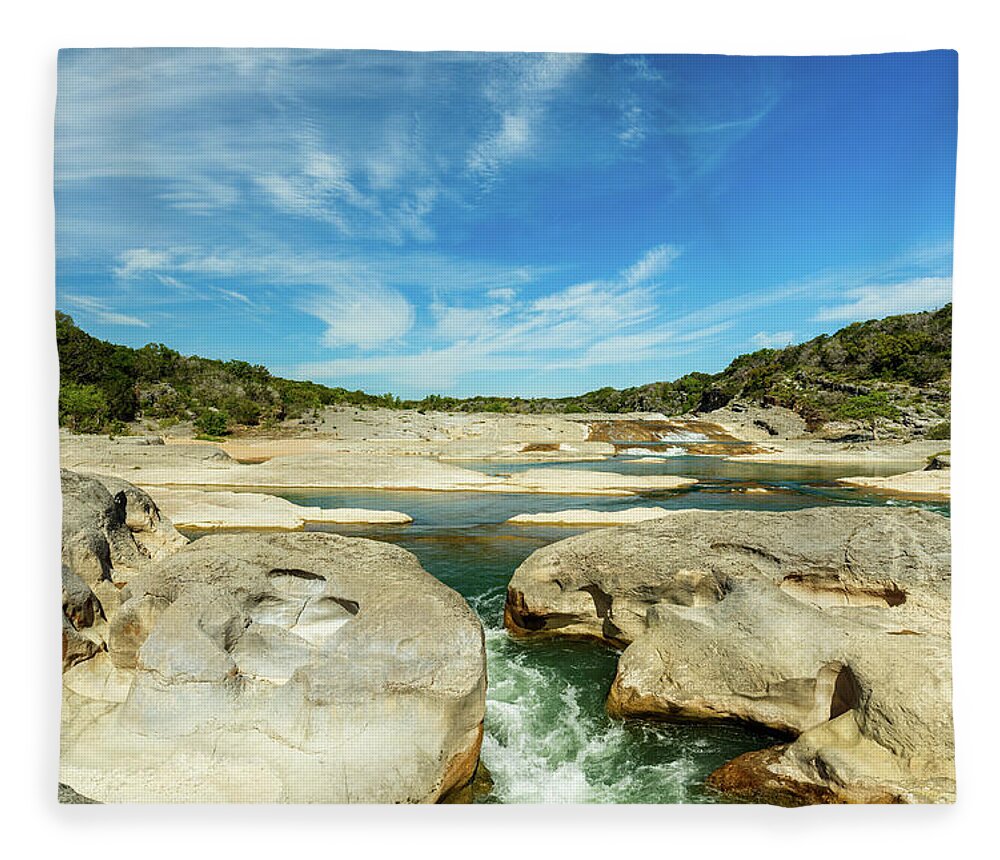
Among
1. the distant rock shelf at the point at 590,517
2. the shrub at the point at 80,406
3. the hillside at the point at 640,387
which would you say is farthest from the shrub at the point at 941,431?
the shrub at the point at 80,406

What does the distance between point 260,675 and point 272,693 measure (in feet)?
0.48

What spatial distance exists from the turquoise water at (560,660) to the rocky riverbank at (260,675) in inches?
19.7

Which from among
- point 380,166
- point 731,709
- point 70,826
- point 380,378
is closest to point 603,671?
point 731,709

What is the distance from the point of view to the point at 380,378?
399 cm

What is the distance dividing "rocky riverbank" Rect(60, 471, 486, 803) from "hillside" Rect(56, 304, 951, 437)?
0.58 meters

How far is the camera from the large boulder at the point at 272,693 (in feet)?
9.71

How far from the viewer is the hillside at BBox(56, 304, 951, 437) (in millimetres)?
3498

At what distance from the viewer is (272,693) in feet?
10.1

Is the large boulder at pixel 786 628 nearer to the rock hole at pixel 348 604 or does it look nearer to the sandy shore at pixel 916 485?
the sandy shore at pixel 916 485

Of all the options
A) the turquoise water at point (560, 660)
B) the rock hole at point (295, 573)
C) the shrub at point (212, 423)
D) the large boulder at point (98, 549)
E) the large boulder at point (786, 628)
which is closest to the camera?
the large boulder at point (786, 628)

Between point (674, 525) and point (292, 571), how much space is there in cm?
242

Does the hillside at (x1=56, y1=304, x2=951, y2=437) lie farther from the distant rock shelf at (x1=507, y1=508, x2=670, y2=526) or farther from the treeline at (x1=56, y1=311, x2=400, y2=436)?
the distant rock shelf at (x1=507, y1=508, x2=670, y2=526)

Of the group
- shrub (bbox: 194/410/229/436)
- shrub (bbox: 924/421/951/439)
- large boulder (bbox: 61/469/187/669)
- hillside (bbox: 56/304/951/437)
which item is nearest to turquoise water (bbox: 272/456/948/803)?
shrub (bbox: 924/421/951/439)
